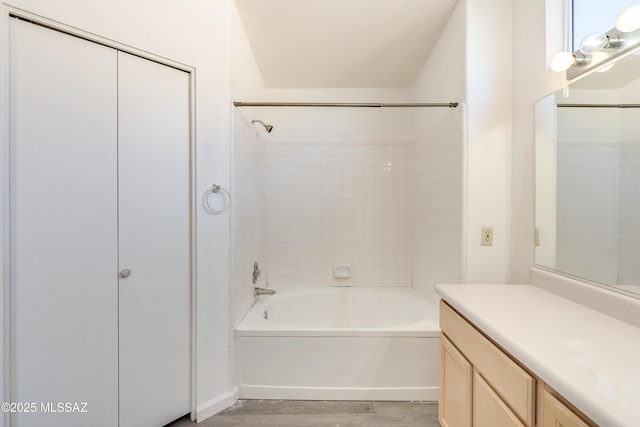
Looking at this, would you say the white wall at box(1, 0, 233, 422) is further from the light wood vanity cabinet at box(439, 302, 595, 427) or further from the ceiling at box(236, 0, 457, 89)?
the light wood vanity cabinet at box(439, 302, 595, 427)

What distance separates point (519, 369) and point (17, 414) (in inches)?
75.8

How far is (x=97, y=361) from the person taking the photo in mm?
1272

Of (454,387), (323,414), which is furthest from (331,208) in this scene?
(454,387)

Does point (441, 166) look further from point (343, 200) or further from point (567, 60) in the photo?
point (343, 200)

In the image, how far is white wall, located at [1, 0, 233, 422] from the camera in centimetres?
142

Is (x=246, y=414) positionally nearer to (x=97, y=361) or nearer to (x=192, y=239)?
(x=97, y=361)

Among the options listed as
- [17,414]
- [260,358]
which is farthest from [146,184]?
[260,358]

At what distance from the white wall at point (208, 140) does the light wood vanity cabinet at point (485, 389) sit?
4.07 feet

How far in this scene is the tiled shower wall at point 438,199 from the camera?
64.2 inches

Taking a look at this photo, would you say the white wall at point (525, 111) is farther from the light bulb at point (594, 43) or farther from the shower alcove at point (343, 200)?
the shower alcove at point (343, 200)

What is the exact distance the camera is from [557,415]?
0.64m

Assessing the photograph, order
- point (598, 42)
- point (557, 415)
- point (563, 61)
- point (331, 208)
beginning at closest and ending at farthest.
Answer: point (557, 415), point (598, 42), point (563, 61), point (331, 208)

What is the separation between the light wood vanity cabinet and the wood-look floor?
36cm

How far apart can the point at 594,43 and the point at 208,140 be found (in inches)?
72.9
